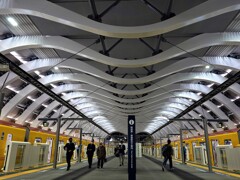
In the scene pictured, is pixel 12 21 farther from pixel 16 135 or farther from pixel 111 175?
pixel 16 135

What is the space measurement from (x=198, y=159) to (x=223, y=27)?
17231 millimetres

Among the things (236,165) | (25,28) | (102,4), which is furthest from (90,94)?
(236,165)

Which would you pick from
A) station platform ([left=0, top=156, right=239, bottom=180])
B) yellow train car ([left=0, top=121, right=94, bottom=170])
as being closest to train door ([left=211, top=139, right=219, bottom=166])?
station platform ([left=0, top=156, right=239, bottom=180])

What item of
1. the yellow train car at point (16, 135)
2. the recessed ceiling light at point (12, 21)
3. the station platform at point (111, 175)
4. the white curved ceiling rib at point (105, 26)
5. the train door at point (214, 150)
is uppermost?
the recessed ceiling light at point (12, 21)

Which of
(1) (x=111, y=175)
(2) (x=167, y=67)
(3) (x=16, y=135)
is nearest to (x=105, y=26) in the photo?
(2) (x=167, y=67)

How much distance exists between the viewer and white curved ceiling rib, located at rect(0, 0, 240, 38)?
648 cm

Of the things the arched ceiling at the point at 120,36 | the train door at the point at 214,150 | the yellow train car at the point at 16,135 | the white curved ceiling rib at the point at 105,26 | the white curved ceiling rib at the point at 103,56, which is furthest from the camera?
the train door at the point at 214,150

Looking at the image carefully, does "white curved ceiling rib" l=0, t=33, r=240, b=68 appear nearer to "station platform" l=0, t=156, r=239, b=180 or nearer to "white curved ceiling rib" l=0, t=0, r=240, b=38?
"white curved ceiling rib" l=0, t=0, r=240, b=38

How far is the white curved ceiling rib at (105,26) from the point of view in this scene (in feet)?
21.2

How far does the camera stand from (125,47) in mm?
10953

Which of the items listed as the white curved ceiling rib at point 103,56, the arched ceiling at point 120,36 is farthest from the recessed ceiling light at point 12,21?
the white curved ceiling rib at point 103,56

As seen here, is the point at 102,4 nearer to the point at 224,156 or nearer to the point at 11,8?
the point at 11,8

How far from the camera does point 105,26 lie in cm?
694

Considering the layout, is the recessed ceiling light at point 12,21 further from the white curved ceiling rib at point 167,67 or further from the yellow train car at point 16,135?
the yellow train car at point 16,135
